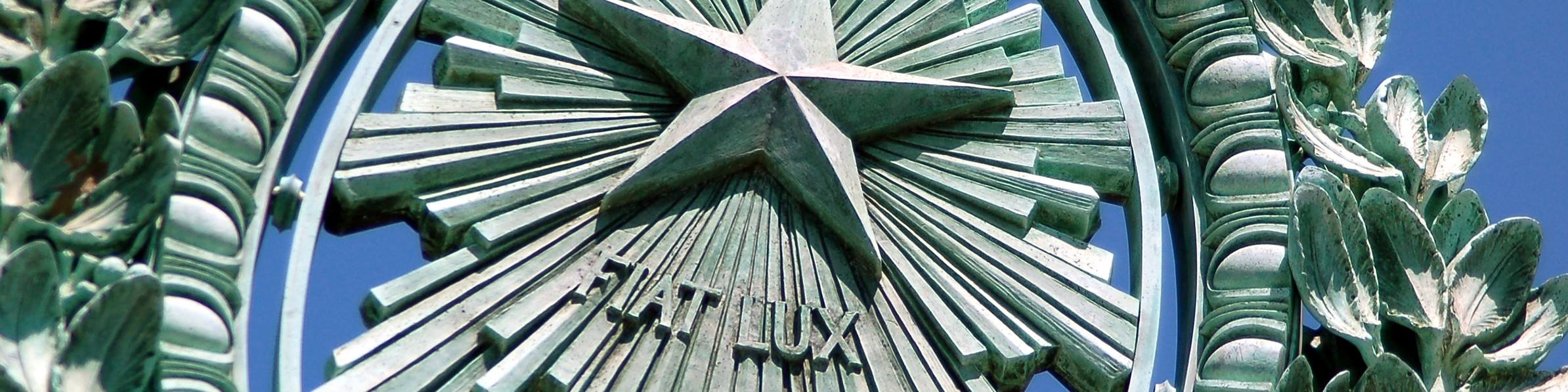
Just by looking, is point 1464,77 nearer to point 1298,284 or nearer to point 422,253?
point 1298,284

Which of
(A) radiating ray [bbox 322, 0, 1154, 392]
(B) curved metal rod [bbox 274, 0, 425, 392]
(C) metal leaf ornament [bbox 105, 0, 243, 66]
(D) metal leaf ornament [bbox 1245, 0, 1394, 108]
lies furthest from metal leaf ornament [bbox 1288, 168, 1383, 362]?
(C) metal leaf ornament [bbox 105, 0, 243, 66]

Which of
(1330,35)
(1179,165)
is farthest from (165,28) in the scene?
(1330,35)

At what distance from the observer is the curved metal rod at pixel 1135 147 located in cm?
506

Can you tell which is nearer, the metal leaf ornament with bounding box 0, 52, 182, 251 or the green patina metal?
the metal leaf ornament with bounding box 0, 52, 182, 251

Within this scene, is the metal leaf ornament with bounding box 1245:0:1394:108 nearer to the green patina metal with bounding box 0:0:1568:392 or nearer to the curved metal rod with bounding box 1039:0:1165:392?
the green patina metal with bounding box 0:0:1568:392

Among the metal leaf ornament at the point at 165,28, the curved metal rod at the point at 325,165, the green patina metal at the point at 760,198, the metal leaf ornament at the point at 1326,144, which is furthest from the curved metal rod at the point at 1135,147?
the metal leaf ornament at the point at 165,28

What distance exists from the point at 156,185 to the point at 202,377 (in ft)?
1.22

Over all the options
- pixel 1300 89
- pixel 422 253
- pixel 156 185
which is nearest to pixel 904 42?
pixel 1300 89

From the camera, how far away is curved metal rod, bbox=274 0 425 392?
441 centimetres

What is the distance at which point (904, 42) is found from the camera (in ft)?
17.6

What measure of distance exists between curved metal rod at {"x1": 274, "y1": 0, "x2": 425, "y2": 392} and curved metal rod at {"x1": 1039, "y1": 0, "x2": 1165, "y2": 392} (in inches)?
62.2

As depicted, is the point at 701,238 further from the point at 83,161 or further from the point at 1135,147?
the point at 83,161

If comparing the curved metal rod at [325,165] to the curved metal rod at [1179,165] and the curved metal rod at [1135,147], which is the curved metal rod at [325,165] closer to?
the curved metal rod at [1135,147]

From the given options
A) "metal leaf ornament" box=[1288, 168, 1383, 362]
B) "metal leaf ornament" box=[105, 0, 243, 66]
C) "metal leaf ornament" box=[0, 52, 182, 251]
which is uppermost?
"metal leaf ornament" box=[105, 0, 243, 66]
